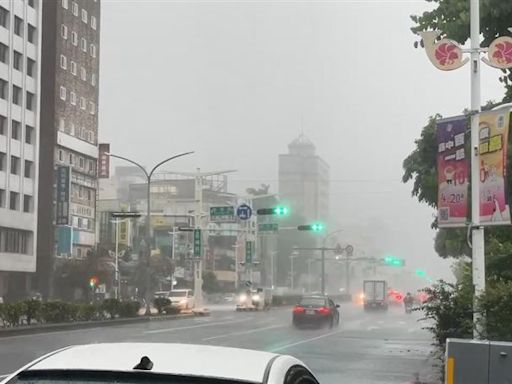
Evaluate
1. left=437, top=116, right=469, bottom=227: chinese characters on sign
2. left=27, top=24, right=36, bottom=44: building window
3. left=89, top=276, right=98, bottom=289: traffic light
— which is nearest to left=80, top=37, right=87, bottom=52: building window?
left=27, top=24, right=36, bottom=44: building window

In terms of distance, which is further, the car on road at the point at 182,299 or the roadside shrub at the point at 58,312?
the car on road at the point at 182,299

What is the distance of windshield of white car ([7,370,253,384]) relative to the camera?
3.03 meters

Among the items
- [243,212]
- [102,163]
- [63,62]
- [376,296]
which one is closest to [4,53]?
[63,62]

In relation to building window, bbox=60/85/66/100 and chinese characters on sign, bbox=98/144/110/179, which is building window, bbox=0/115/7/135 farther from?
chinese characters on sign, bbox=98/144/110/179

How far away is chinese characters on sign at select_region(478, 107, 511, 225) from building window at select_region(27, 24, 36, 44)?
64.4 meters

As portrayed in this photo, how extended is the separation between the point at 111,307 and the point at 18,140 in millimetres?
32925

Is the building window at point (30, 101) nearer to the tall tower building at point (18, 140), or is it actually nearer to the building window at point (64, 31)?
the tall tower building at point (18, 140)

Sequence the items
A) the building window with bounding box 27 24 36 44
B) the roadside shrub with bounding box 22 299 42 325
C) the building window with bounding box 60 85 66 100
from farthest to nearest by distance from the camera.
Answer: the building window with bounding box 60 85 66 100
the building window with bounding box 27 24 36 44
the roadside shrub with bounding box 22 299 42 325

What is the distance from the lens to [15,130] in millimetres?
66750

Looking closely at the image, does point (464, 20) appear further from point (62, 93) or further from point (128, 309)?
point (62, 93)

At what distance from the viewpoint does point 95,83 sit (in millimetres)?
89062

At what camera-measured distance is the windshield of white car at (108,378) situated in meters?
3.03

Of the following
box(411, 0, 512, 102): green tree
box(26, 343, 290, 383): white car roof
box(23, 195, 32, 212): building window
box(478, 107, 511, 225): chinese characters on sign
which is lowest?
box(26, 343, 290, 383): white car roof

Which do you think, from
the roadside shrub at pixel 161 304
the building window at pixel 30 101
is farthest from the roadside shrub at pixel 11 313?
the building window at pixel 30 101
